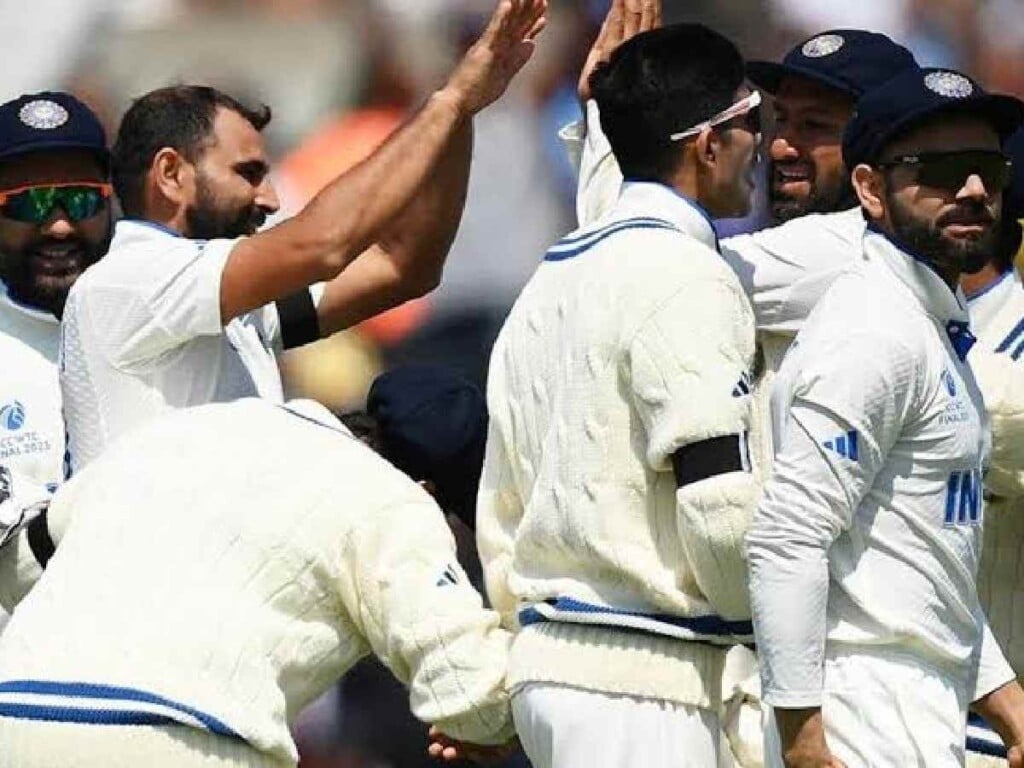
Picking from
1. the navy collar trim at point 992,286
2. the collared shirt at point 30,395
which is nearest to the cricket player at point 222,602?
the navy collar trim at point 992,286

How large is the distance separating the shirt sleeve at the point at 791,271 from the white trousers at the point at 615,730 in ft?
2.63

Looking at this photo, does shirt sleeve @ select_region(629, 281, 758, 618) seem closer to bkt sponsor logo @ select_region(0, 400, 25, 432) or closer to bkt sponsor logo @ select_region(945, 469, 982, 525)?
bkt sponsor logo @ select_region(945, 469, 982, 525)

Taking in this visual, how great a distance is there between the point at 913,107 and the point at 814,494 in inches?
26.1

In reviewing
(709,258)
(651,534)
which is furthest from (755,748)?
(709,258)

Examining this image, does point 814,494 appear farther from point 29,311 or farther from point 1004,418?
point 29,311

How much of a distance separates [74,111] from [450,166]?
3.32 feet

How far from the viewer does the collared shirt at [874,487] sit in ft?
15.0

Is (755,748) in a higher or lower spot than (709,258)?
lower

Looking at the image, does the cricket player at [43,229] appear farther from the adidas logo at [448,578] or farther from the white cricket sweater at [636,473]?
the adidas logo at [448,578]

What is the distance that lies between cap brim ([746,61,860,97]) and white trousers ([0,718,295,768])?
6.22 feet

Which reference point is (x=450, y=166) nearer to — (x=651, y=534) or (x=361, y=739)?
(x=651, y=534)

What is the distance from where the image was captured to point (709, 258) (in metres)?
4.92

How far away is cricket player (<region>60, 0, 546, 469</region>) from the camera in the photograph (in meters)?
5.38

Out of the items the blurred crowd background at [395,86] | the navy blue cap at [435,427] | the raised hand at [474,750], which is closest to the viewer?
the raised hand at [474,750]
